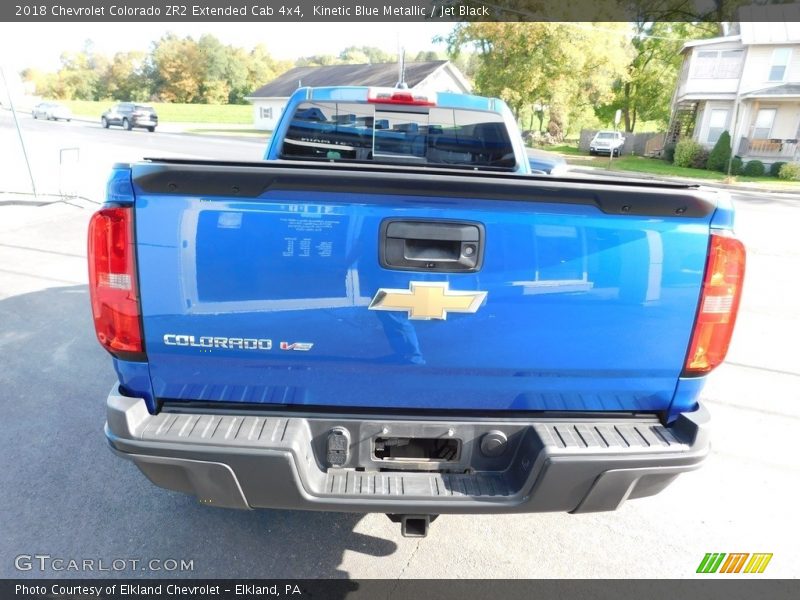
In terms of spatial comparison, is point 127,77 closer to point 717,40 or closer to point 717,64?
point 717,40

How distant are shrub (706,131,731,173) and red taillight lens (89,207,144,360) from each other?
107ft

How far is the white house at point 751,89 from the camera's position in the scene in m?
28.9

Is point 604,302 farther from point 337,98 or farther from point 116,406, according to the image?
point 337,98

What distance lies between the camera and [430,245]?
1.84 meters

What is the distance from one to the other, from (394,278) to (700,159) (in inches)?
1323

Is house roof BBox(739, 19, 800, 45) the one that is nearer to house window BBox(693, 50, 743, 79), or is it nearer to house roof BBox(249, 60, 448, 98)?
house window BBox(693, 50, 743, 79)

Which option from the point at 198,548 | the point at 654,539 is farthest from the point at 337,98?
the point at 654,539

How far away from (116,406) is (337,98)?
279 centimetres

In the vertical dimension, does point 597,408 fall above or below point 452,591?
above

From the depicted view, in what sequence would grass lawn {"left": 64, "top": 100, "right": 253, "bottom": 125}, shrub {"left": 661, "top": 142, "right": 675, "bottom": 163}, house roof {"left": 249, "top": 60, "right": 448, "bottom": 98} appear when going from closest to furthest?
shrub {"left": 661, "top": 142, "right": 675, "bottom": 163}, house roof {"left": 249, "top": 60, "right": 448, "bottom": 98}, grass lawn {"left": 64, "top": 100, "right": 253, "bottom": 125}

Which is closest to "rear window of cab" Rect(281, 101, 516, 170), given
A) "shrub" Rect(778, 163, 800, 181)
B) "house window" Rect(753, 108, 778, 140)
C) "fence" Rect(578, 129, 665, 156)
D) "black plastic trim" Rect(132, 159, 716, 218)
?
"black plastic trim" Rect(132, 159, 716, 218)

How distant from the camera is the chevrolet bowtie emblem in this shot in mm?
1826

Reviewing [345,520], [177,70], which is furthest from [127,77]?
[345,520]

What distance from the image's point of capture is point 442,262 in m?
1.82
